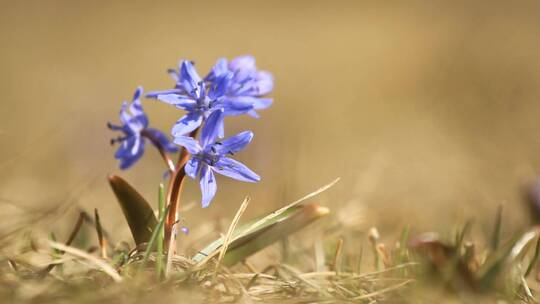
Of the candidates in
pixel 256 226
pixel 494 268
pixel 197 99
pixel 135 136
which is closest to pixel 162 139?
pixel 135 136

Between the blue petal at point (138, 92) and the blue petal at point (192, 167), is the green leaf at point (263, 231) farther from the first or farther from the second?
the blue petal at point (138, 92)

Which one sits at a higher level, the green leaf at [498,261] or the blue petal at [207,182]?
the blue petal at [207,182]

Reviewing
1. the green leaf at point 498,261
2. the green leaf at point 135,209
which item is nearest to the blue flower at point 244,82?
the green leaf at point 135,209

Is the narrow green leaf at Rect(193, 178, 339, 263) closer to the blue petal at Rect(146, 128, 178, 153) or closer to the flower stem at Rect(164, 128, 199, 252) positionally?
the flower stem at Rect(164, 128, 199, 252)

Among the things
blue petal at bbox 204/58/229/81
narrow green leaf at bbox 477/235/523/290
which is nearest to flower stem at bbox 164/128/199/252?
blue petal at bbox 204/58/229/81

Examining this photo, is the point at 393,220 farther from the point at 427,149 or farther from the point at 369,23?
the point at 369,23

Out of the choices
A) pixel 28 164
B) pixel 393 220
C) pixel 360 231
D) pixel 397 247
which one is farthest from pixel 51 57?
pixel 397 247
